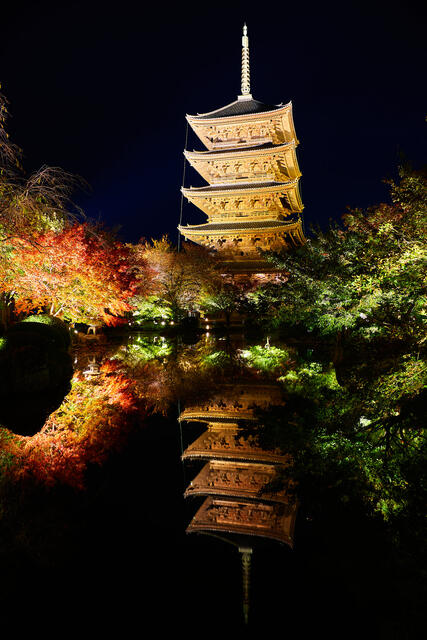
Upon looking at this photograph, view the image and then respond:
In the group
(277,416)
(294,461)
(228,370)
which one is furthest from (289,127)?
(294,461)

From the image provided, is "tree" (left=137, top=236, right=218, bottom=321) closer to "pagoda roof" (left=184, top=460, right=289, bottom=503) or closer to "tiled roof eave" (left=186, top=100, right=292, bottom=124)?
"tiled roof eave" (left=186, top=100, right=292, bottom=124)

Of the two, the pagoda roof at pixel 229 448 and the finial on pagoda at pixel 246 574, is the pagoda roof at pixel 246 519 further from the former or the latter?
the pagoda roof at pixel 229 448

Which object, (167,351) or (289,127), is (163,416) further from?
(289,127)

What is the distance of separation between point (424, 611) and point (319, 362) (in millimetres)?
10263

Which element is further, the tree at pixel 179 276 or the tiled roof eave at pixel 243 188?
the tiled roof eave at pixel 243 188

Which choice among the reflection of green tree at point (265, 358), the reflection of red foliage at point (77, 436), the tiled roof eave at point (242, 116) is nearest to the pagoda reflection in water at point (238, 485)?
the reflection of red foliage at point (77, 436)

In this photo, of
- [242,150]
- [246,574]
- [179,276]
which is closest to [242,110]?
[242,150]

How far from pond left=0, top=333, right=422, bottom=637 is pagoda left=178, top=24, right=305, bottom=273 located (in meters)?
19.8

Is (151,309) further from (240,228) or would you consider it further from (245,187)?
(245,187)

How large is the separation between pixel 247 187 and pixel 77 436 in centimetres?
2302

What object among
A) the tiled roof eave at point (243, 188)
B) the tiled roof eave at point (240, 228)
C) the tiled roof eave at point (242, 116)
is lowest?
the tiled roof eave at point (240, 228)

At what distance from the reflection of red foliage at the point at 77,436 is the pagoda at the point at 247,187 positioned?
58.3ft

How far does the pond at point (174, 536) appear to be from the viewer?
2377mm

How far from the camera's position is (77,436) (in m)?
5.73
